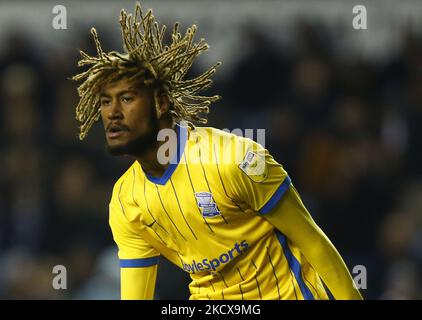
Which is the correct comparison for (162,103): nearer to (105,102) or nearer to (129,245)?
(105,102)

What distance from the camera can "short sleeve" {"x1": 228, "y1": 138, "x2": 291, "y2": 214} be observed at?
4.09m

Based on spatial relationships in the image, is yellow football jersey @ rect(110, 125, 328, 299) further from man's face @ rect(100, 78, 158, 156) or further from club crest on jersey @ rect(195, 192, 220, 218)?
man's face @ rect(100, 78, 158, 156)

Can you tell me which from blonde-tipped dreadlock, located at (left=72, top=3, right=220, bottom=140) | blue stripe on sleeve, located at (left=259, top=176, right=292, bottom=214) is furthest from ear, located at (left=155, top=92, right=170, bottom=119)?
blue stripe on sleeve, located at (left=259, top=176, right=292, bottom=214)

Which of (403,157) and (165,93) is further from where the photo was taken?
(403,157)

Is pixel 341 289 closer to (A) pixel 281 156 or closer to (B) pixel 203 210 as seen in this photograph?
(B) pixel 203 210

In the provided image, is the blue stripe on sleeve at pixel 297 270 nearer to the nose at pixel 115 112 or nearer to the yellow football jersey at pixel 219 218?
the yellow football jersey at pixel 219 218

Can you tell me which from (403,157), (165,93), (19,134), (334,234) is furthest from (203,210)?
→ (19,134)

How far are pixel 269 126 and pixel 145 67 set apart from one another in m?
3.22

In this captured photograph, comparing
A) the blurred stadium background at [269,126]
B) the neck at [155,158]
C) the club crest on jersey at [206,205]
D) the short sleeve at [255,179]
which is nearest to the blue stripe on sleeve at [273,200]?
the short sleeve at [255,179]

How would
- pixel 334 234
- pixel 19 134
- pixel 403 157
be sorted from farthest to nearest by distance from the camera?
pixel 19 134 < pixel 403 157 < pixel 334 234

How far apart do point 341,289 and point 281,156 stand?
116 inches

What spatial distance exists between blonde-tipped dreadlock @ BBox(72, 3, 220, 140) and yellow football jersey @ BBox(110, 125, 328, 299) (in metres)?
0.20

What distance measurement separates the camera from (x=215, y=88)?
7.70 meters

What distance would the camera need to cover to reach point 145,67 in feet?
14.0
